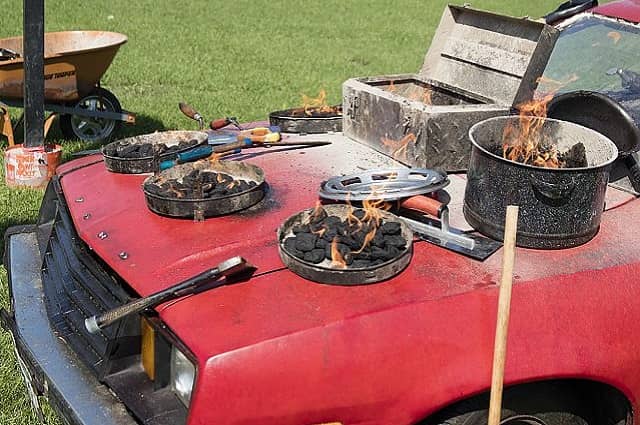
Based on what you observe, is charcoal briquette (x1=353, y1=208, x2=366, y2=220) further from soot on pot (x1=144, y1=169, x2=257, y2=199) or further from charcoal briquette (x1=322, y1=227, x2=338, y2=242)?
soot on pot (x1=144, y1=169, x2=257, y2=199)

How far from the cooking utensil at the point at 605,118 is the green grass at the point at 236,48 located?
10.7 feet

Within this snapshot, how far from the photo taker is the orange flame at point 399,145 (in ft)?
11.6

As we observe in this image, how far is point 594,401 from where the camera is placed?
2807 millimetres

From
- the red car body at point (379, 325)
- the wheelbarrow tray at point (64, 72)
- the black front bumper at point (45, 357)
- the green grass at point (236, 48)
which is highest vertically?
the red car body at point (379, 325)

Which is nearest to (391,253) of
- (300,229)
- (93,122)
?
(300,229)

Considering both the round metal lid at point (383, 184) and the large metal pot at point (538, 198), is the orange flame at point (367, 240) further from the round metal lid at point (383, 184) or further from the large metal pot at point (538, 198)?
the large metal pot at point (538, 198)

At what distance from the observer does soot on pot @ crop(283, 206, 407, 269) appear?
261cm

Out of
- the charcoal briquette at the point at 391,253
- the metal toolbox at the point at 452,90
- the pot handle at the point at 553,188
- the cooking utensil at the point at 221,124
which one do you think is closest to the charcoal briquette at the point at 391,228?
the charcoal briquette at the point at 391,253

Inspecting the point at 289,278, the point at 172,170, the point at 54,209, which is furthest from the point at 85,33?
the point at 289,278

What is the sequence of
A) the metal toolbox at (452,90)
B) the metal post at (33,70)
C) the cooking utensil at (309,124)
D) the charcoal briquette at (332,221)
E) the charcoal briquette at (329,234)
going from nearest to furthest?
the charcoal briquette at (329,234), the charcoal briquette at (332,221), the metal toolbox at (452,90), the cooking utensil at (309,124), the metal post at (33,70)

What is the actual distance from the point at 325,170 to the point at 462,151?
61 cm

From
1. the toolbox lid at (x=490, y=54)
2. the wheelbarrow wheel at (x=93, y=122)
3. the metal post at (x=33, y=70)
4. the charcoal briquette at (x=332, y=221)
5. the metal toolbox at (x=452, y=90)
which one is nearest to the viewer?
the charcoal briquette at (x=332, y=221)

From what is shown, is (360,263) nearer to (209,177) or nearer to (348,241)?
(348,241)

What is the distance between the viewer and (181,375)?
2.53 m
